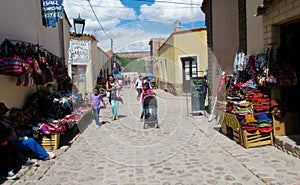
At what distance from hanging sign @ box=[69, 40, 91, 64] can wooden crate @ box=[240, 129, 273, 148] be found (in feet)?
41.4

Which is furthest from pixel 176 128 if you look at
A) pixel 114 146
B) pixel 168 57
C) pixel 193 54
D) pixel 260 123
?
pixel 168 57

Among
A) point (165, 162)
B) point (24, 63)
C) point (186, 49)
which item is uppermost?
point (186, 49)

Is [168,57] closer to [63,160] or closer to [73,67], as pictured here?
[73,67]

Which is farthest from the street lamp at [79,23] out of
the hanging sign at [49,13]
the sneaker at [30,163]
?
the sneaker at [30,163]

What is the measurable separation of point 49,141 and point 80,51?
11726mm

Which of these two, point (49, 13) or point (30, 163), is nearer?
point (30, 163)

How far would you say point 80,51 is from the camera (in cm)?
1650

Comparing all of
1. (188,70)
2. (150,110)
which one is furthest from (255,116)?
(188,70)

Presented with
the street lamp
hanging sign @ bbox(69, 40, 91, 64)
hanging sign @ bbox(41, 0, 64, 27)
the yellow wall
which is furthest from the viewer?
hanging sign @ bbox(69, 40, 91, 64)

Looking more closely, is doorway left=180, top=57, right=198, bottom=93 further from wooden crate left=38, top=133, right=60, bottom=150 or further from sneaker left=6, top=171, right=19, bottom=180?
sneaker left=6, top=171, right=19, bottom=180

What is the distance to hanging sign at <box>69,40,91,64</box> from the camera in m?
15.9

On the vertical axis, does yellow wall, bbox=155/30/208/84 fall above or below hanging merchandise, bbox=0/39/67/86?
above

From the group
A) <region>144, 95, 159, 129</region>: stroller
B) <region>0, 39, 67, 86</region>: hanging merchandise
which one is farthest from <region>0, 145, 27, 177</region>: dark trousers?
<region>144, 95, 159, 129</region>: stroller

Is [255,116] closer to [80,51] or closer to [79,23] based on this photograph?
[79,23]
